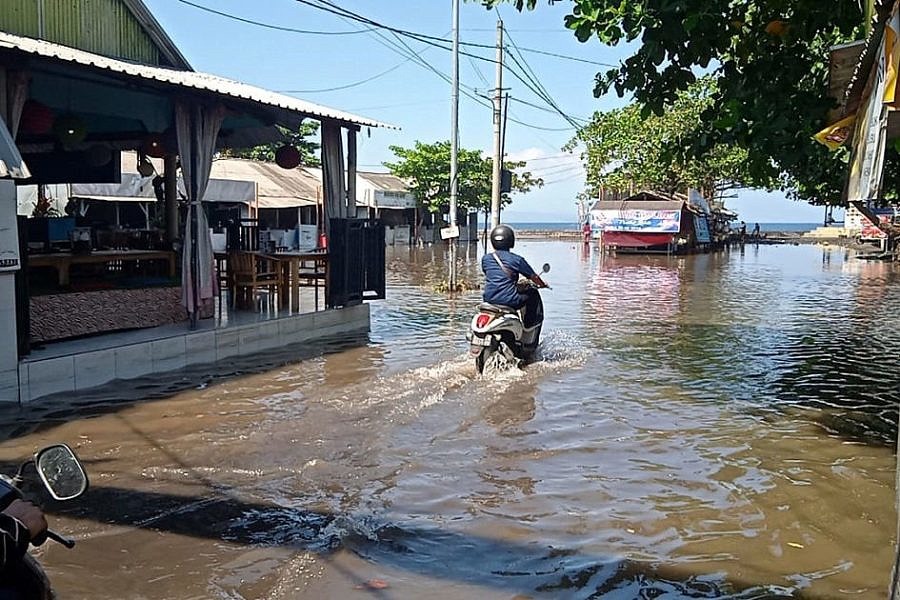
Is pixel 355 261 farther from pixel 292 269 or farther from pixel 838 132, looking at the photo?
pixel 838 132

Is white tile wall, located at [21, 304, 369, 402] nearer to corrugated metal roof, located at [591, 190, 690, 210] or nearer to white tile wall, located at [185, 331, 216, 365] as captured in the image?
white tile wall, located at [185, 331, 216, 365]

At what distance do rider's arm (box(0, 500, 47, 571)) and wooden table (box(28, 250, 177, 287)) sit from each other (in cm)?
738

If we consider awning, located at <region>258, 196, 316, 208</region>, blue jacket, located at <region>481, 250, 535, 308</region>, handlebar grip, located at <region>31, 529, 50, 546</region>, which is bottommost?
handlebar grip, located at <region>31, 529, 50, 546</region>

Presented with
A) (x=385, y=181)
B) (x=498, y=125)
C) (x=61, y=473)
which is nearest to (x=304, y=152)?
(x=385, y=181)

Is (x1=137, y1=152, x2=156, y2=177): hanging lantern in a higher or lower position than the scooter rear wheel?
higher

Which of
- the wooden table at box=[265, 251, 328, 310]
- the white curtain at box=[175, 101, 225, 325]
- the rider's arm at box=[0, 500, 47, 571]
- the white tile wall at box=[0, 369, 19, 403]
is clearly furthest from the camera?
the wooden table at box=[265, 251, 328, 310]

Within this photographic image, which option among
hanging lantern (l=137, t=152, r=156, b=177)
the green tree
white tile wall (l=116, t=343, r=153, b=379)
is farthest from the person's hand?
the green tree

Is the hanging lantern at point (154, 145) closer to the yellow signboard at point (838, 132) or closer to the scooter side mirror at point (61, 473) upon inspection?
the yellow signboard at point (838, 132)

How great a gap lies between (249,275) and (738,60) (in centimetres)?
705

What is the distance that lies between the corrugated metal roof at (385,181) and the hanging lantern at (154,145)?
82.8 ft

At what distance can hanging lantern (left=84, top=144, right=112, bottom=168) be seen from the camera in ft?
42.9

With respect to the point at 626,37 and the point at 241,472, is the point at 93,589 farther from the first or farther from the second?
the point at 626,37

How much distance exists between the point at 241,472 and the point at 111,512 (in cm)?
98

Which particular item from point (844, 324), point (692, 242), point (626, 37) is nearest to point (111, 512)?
point (626, 37)
